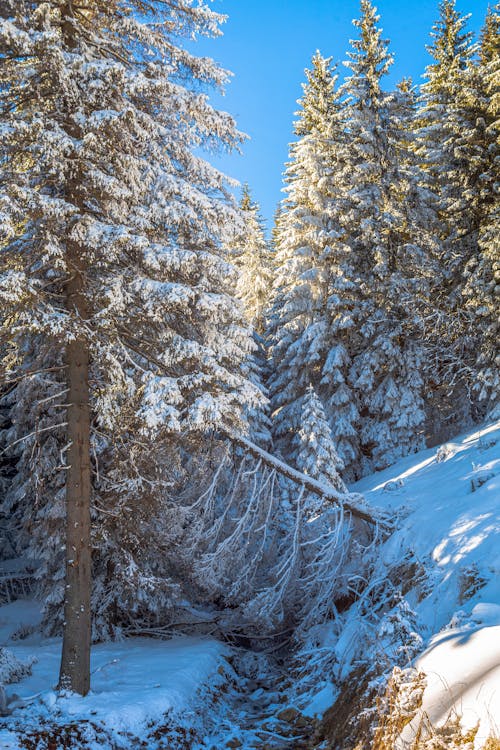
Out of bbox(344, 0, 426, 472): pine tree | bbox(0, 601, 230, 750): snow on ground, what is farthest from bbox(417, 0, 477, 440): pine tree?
bbox(0, 601, 230, 750): snow on ground

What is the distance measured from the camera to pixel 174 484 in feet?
31.2

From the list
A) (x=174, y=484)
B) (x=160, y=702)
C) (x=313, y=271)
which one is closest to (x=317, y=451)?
(x=174, y=484)

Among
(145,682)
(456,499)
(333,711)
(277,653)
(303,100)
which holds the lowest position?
(277,653)

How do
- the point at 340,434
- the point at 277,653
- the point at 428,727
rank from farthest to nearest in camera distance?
the point at 340,434 → the point at 277,653 → the point at 428,727

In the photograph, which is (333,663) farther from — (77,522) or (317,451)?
(317,451)

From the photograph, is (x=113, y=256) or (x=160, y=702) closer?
(x=113, y=256)

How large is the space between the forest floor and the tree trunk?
0.50 m

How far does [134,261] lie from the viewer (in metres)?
8.40

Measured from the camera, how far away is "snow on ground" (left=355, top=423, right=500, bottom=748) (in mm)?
4234

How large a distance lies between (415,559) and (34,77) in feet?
31.4

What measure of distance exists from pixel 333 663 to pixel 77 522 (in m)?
4.71

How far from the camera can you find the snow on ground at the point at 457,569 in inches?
167

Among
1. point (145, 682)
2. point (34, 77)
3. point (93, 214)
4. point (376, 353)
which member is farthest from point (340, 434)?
point (34, 77)

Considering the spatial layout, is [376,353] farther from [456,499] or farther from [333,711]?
[333,711]
